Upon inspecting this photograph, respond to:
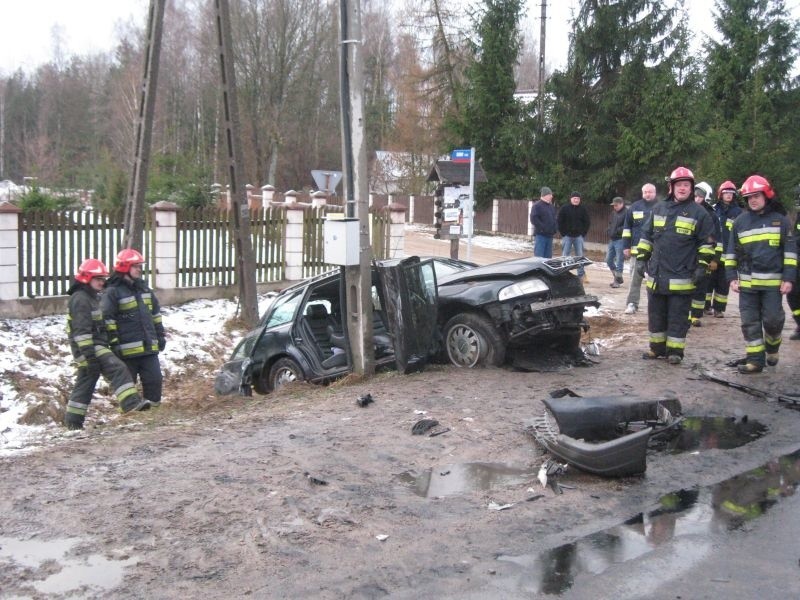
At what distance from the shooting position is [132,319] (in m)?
8.63

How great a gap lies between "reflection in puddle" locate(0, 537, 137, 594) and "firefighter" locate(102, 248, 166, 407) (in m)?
4.23

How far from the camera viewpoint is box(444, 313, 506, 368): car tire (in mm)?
8016

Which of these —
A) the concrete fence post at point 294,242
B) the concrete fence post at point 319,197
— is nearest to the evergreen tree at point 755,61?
the concrete fence post at point 319,197

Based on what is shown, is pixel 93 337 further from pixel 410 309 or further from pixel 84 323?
pixel 410 309

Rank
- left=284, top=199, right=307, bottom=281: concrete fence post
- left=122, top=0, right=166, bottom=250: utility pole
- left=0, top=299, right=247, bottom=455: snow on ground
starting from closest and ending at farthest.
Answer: left=0, top=299, right=247, bottom=455: snow on ground
left=122, top=0, right=166, bottom=250: utility pole
left=284, top=199, right=307, bottom=281: concrete fence post

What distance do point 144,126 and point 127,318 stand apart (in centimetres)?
528

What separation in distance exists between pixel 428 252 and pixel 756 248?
1762 cm

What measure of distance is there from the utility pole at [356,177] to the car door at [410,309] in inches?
10.7

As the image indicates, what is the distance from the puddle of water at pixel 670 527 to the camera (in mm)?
4086

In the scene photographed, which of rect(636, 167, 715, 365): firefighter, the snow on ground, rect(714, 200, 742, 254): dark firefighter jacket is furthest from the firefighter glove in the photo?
the snow on ground

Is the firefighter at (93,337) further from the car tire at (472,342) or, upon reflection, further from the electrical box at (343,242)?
the car tire at (472,342)

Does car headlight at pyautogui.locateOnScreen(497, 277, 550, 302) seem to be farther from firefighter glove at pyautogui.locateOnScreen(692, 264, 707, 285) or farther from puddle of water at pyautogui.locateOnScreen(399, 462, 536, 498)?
puddle of water at pyautogui.locateOnScreen(399, 462, 536, 498)

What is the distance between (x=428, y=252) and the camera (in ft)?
83.6

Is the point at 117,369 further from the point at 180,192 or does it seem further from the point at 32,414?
the point at 180,192
